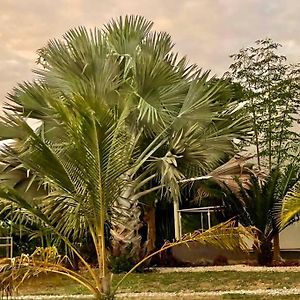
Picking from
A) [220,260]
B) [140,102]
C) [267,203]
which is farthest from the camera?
[220,260]

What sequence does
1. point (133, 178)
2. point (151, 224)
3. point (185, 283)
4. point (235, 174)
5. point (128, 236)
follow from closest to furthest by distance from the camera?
point (185, 283)
point (133, 178)
point (128, 236)
point (235, 174)
point (151, 224)

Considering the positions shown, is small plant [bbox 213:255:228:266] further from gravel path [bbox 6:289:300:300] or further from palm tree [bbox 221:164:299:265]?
gravel path [bbox 6:289:300:300]

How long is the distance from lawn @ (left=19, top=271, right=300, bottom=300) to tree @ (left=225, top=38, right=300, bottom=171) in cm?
747

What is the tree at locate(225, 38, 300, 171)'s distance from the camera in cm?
1831

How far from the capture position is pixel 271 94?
1839 cm

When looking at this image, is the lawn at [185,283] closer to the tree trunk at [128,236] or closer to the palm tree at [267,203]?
the tree trunk at [128,236]

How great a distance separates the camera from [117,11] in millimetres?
12953

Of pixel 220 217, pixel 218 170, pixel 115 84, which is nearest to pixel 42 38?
pixel 115 84

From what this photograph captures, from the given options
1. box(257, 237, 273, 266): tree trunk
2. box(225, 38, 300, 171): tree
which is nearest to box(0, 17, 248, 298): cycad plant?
box(257, 237, 273, 266): tree trunk

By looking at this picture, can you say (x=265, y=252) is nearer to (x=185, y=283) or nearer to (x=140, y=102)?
(x=185, y=283)

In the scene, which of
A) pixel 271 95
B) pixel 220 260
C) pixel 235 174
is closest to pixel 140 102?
pixel 235 174

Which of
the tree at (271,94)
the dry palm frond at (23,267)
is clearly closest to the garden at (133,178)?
the dry palm frond at (23,267)

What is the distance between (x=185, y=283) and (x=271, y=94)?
922cm

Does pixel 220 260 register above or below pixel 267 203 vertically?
below
